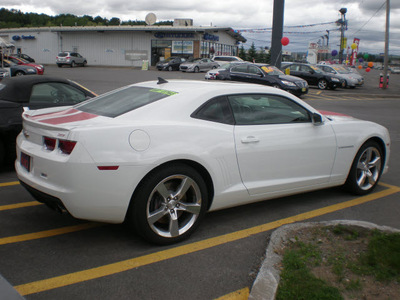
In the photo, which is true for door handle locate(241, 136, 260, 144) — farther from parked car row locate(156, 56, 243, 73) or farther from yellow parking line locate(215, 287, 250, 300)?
parked car row locate(156, 56, 243, 73)

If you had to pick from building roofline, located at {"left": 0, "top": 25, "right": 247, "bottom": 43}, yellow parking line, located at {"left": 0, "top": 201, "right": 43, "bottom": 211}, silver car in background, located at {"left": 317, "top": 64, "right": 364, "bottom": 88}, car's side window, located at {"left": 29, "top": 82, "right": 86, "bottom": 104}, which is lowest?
yellow parking line, located at {"left": 0, "top": 201, "right": 43, "bottom": 211}

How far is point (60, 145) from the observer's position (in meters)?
3.26

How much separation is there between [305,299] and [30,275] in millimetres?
2008

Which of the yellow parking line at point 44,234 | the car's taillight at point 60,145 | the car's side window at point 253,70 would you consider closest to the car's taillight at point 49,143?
the car's taillight at point 60,145

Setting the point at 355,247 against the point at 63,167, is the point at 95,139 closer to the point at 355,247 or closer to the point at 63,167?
the point at 63,167

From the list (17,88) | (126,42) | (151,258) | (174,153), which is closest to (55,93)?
(17,88)

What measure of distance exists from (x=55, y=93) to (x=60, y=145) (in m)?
3.57

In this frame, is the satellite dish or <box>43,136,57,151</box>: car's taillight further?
the satellite dish

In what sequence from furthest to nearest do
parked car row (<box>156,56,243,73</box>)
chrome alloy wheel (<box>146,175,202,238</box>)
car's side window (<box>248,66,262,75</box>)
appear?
parked car row (<box>156,56,243,73</box>)
car's side window (<box>248,66,262,75</box>)
chrome alloy wheel (<box>146,175,202,238</box>)

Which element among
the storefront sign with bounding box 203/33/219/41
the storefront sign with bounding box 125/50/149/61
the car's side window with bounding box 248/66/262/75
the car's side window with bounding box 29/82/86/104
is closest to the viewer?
the car's side window with bounding box 29/82/86/104

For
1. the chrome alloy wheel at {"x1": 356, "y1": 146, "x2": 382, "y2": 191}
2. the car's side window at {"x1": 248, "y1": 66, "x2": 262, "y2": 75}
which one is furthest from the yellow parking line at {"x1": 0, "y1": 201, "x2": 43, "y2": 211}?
the car's side window at {"x1": 248, "y1": 66, "x2": 262, "y2": 75}

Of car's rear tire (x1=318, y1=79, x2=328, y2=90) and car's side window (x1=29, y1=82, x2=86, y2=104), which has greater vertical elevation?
car's rear tire (x1=318, y1=79, x2=328, y2=90)

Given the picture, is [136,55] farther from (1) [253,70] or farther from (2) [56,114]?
(2) [56,114]

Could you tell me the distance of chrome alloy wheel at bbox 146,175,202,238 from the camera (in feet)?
11.3
